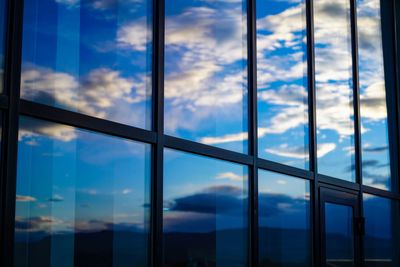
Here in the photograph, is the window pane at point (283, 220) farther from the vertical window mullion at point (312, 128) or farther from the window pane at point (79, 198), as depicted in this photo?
the window pane at point (79, 198)

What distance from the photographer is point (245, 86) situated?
5.41 meters

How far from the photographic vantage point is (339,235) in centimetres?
700

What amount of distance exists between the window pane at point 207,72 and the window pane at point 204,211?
19 centimetres

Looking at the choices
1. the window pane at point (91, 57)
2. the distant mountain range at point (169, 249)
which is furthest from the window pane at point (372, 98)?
the window pane at point (91, 57)

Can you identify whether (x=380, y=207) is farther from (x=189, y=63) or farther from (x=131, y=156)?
(x=131, y=156)

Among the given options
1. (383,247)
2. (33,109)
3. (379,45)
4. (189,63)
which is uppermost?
(379,45)

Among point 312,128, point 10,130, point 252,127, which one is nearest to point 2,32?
point 10,130

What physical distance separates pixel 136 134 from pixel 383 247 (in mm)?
5064

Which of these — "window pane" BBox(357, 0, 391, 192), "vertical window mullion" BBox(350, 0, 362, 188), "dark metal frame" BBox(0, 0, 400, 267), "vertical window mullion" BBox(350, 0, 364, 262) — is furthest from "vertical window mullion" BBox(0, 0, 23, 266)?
"window pane" BBox(357, 0, 391, 192)

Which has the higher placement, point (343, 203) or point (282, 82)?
point (282, 82)

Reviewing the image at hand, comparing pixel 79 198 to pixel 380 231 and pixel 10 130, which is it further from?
pixel 380 231

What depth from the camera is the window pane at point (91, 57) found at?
3377mm

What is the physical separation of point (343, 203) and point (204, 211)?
290 centimetres

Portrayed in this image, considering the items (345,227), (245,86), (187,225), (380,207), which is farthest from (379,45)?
(187,225)
